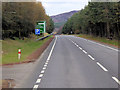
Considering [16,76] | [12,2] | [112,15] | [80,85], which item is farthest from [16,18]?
[80,85]

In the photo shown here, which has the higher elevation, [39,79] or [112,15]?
[112,15]

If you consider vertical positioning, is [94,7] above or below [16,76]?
above

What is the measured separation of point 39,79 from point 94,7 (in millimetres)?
49326

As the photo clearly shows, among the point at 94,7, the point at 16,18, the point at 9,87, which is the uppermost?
the point at 94,7

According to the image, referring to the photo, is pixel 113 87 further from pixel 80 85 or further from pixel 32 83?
pixel 32 83

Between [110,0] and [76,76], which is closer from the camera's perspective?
[76,76]

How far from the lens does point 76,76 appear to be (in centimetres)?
1037

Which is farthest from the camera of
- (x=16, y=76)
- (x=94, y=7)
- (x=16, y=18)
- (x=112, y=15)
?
(x=94, y=7)

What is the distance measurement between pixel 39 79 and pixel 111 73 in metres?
3.68

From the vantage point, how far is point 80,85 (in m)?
8.53

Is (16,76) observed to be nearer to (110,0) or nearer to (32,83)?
(32,83)

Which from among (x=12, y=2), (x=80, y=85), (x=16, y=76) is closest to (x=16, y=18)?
(x=12, y=2)

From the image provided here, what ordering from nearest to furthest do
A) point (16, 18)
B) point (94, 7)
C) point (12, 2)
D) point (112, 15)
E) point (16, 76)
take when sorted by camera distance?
point (16, 76) → point (12, 2) → point (16, 18) → point (112, 15) → point (94, 7)

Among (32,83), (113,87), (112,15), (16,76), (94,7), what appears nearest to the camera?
(113,87)
